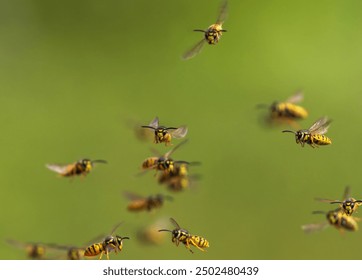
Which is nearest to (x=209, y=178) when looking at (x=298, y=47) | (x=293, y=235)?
(x=293, y=235)

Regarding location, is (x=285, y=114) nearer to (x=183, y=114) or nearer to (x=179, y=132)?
(x=179, y=132)

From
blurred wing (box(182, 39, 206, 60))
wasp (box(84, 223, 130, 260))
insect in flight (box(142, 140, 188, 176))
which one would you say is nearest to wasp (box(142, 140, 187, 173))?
insect in flight (box(142, 140, 188, 176))

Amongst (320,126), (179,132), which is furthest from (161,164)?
(320,126)

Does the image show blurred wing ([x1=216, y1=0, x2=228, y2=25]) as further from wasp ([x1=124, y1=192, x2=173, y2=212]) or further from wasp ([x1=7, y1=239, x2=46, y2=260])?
wasp ([x1=7, y1=239, x2=46, y2=260])

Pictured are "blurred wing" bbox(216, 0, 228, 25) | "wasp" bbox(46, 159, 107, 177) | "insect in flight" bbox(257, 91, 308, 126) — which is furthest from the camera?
"insect in flight" bbox(257, 91, 308, 126)

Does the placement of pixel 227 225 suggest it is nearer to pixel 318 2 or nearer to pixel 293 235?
pixel 293 235

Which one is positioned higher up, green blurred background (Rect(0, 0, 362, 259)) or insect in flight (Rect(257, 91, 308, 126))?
green blurred background (Rect(0, 0, 362, 259))

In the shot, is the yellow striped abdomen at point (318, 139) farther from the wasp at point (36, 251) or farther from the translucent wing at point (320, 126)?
the wasp at point (36, 251)

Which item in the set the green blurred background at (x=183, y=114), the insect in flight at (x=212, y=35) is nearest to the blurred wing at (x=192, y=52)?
the insect in flight at (x=212, y=35)
